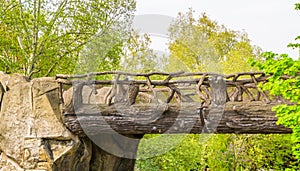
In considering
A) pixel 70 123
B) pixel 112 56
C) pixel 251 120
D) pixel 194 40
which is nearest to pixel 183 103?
pixel 251 120

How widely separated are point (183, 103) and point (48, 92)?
1.51 metres

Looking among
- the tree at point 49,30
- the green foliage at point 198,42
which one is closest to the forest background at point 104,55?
the tree at point 49,30

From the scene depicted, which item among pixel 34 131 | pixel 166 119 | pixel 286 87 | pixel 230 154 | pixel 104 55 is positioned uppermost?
pixel 104 55

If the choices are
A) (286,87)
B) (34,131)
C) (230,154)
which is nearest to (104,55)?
(230,154)

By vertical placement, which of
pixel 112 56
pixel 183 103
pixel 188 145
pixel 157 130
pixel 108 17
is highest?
pixel 108 17

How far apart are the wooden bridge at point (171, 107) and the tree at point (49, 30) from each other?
17.0 feet

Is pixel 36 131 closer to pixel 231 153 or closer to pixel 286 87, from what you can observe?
pixel 286 87

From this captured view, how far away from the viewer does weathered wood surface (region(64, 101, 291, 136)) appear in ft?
13.4

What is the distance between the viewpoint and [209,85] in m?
4.23

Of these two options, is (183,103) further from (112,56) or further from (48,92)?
(112,56)

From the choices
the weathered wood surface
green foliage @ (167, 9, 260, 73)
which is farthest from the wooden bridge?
green foliage @ (167, 9, 260, 73)

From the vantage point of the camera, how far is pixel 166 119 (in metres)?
4.36

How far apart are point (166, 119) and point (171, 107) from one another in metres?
0.14

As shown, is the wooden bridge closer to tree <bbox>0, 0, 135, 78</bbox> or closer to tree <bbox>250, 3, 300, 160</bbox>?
tree <bbox>250, 3, 300, 160</bbox>
